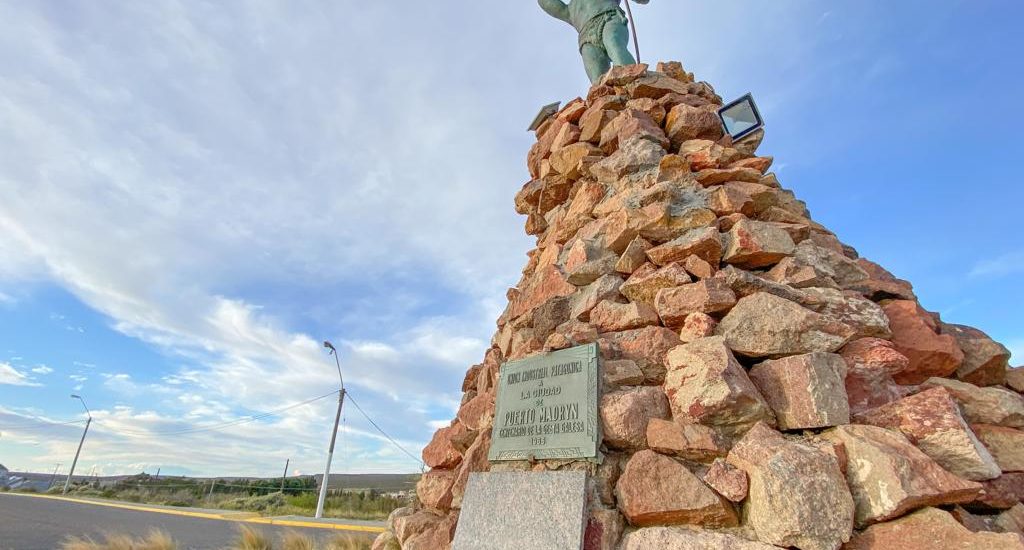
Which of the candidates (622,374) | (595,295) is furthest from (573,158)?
(622,374)

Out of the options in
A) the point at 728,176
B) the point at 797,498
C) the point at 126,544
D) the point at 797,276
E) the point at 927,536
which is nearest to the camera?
the point at 927,536

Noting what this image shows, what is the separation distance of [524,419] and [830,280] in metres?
1.84

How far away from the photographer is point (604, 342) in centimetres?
269

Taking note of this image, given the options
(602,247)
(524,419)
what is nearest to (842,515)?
(524,419)

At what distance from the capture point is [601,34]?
5832 millimetres

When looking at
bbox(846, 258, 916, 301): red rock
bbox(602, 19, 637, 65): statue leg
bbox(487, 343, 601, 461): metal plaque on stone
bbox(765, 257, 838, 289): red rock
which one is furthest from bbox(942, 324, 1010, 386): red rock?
bbox(602, 19, 637, 65): statue leg

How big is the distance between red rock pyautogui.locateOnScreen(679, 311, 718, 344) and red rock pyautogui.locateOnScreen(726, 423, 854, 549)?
64cm

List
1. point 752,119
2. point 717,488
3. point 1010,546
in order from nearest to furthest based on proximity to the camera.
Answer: point 1010,546
point 717,488
point 752,119

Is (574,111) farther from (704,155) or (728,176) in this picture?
(728,176)

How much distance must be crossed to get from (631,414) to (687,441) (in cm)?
28

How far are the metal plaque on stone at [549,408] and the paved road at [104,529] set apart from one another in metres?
4.96

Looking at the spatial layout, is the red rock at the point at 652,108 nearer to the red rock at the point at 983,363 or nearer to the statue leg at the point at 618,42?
the statue leg at the point at 618,42

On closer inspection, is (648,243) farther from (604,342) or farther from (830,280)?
(830,280)

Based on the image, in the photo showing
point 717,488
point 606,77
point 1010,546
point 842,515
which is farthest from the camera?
point 606,77
